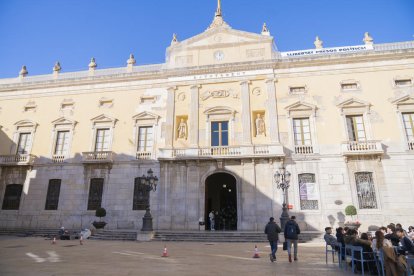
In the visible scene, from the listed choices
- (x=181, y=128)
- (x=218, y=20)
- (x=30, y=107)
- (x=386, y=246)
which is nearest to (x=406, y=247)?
(x=386, y=246)

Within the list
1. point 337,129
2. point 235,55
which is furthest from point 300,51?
point 337,129

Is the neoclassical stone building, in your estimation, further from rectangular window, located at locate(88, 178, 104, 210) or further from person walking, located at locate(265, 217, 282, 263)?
person walking, located at locate(265, 217, 282, 263)

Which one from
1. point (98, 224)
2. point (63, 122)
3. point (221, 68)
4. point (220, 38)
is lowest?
point (98, 224)

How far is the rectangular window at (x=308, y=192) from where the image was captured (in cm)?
1811

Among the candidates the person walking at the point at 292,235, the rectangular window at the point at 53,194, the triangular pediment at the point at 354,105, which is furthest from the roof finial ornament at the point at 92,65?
the person walking at the point at 292,235

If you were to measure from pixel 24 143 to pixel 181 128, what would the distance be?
13.3 metres

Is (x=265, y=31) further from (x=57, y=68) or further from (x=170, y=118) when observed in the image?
(x=57, y=68)

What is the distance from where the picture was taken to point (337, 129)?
1927 cm

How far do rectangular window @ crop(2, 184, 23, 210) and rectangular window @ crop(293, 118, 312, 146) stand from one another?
2087 cm

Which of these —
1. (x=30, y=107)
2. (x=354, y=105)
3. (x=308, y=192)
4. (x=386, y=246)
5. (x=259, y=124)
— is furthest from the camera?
(x=30, y=107)

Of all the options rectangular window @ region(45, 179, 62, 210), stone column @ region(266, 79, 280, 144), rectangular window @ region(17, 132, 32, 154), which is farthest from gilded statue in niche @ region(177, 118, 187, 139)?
rectangular window @ region(17, 132, 32, 154)

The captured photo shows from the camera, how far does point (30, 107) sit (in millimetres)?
24438

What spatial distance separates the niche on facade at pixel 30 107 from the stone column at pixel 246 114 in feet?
57.1

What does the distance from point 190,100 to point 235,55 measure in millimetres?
4928
